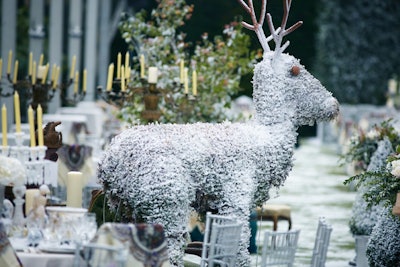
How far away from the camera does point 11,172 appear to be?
7.21 m

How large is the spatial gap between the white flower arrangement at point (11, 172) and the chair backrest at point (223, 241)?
130cm

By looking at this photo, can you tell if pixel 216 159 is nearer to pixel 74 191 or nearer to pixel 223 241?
pixel 223 241

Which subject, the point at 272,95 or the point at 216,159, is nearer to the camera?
the point at 216,159

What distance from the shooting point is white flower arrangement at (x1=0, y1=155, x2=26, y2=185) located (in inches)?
283

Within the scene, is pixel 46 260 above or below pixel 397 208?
below

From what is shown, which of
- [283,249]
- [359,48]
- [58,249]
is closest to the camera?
[58,249]

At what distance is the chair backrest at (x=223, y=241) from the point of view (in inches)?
290

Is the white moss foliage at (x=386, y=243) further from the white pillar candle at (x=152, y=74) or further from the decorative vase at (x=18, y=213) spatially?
the decorative vase at (x=18, y=213)

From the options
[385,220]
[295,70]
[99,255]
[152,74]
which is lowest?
[385,220]

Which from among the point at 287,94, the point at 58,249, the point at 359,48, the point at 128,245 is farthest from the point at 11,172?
the point at 359,48

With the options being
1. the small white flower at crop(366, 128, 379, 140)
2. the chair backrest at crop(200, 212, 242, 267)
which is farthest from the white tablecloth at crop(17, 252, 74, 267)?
the small white flower at crop(366, 128, 379, 140)

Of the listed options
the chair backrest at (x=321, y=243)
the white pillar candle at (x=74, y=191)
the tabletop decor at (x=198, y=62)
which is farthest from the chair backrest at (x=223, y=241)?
the tabletop decor at (x=198, y=62)

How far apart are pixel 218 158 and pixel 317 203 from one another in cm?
925

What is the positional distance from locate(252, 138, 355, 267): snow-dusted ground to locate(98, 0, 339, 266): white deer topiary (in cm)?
36
